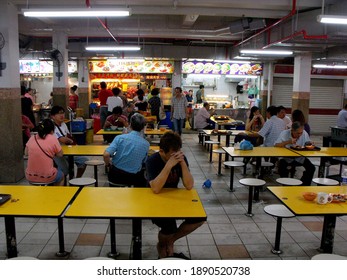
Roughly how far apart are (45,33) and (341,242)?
12018 mm

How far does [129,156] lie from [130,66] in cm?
1176

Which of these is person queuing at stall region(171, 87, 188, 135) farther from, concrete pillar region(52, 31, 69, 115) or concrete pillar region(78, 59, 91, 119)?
concrete pillar region(78, 59, 91, 119)

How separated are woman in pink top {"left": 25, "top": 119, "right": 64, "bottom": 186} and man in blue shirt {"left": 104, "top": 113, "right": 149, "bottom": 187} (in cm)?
86

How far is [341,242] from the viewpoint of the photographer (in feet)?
15.2

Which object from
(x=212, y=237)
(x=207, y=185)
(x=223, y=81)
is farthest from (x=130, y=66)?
(x=212, y=237)

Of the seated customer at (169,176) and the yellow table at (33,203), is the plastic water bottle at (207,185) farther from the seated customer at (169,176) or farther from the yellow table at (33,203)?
the yellow table at (33,203)

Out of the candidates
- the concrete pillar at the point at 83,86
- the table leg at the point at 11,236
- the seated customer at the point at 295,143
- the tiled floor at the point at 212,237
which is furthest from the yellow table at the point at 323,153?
the concrete pillar at the point at 83,86

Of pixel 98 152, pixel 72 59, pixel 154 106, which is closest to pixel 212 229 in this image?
pixel 98 152

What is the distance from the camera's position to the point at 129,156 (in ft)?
14.9

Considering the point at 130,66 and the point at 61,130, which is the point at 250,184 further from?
the point at 130,66

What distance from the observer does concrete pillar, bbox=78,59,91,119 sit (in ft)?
52.3

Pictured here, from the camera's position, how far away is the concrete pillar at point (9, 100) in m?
7.03

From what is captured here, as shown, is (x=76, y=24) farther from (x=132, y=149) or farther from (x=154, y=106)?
(x=132, y=149)

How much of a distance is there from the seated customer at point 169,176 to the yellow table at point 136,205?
0.42ft
